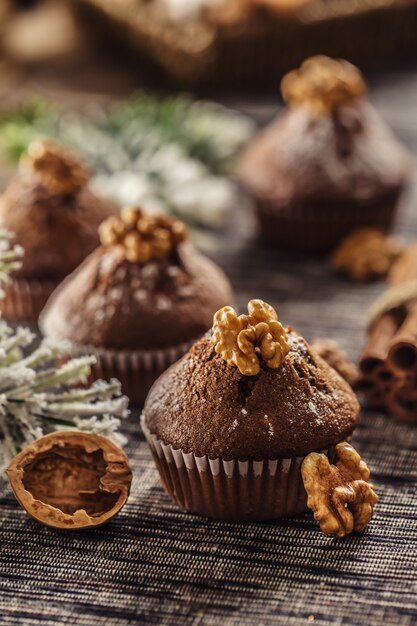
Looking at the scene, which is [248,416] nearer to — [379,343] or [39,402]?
[39,402]

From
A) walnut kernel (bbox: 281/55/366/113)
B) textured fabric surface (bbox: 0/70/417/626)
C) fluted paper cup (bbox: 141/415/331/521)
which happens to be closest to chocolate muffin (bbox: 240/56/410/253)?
walnut kernel (bbox: 281/55/366/113)

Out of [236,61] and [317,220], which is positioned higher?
[236,61]

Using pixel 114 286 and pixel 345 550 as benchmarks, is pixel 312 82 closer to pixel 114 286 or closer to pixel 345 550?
pixel 114 286

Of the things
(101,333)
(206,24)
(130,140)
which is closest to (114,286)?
(101,333)

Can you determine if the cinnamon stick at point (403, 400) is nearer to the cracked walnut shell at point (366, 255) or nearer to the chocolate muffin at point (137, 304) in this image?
the chocolate muffin at point (137, 304)

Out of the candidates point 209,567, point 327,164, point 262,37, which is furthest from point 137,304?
point 262,37

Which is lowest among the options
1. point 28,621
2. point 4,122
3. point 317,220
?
point 28,621

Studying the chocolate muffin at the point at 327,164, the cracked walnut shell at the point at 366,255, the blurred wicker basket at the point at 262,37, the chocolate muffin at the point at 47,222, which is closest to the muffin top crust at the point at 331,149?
the chocolate muffin at the point at 327,164
